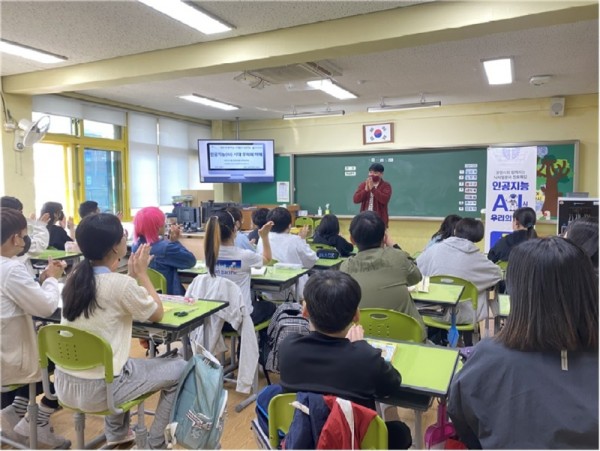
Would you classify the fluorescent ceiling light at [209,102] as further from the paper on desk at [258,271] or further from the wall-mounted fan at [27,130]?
the paper on desk at [258,271]

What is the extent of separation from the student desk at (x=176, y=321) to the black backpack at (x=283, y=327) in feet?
1.08

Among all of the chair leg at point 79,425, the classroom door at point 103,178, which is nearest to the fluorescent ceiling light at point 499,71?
the chair leg at point 79,425

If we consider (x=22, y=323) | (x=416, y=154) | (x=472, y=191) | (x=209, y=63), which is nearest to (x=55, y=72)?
(x=209, y=63)

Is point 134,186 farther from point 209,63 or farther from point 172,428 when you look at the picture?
point 172,428

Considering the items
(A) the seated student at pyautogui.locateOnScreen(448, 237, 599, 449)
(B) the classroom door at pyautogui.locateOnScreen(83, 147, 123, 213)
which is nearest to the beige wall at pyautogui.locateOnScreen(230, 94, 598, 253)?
(B) the classroom door at pyautogui.locateOnScreen(83, 147, 123, 213)

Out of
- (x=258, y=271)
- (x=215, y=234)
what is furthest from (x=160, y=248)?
(x=258, y=271)

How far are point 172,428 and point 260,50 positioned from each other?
3161 millimetres

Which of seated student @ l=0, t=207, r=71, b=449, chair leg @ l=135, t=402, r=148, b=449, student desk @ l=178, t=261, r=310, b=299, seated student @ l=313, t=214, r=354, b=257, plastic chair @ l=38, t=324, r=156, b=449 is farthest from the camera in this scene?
seated student @ l=313, t=214, r=354, b=257

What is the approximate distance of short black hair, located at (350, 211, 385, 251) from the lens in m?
2.54

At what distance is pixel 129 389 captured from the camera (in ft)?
6.70

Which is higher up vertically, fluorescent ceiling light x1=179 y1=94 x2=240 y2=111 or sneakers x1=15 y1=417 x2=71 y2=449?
fluorescent ceiling light x1=179 y1=94 x2=240 y2=111

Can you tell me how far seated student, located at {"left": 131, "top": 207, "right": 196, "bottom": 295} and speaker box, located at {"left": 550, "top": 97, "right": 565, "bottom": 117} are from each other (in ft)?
18.9

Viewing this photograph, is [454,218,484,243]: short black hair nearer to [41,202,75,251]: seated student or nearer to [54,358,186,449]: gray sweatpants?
[54,358,186,449]: gray sweatpants

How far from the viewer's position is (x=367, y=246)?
2592mm
